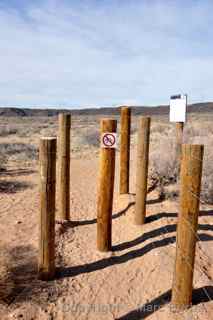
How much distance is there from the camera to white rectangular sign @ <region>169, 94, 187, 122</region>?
8203 mm

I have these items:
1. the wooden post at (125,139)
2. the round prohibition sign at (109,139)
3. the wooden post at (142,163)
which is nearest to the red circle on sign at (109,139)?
the round prohibition sign at (109,139)

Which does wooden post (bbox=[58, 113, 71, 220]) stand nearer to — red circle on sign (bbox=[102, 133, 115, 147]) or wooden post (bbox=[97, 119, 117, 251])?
wooden post (bbox=[97, 119, 117, 251])

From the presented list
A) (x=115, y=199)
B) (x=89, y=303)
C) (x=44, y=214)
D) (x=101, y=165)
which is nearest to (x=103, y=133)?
(x=101, y=165)

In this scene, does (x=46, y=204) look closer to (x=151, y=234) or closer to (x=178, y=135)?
(x=151, y=234)

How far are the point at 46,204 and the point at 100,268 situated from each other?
1.19 meters

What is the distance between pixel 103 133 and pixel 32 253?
188cm

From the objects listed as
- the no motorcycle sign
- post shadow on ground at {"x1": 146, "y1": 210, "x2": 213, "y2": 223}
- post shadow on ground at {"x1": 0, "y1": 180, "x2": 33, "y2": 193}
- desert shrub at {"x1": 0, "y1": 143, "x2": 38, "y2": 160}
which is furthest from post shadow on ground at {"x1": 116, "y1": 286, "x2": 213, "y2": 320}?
desert shrub at {"x1": 0, "y1": 143, "x2": 38, "y2": 160}

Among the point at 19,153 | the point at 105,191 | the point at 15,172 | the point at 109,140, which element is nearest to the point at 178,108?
the point at 109,140

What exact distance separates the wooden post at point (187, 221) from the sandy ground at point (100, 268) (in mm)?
233

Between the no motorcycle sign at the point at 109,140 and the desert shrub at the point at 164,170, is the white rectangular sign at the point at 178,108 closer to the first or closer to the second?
the desert shrub at the point at 164,170

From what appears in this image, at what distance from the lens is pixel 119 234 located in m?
6.12

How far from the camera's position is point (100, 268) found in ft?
16.4

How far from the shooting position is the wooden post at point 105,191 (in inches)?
206

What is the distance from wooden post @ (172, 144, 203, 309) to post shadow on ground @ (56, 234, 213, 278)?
1214mm
